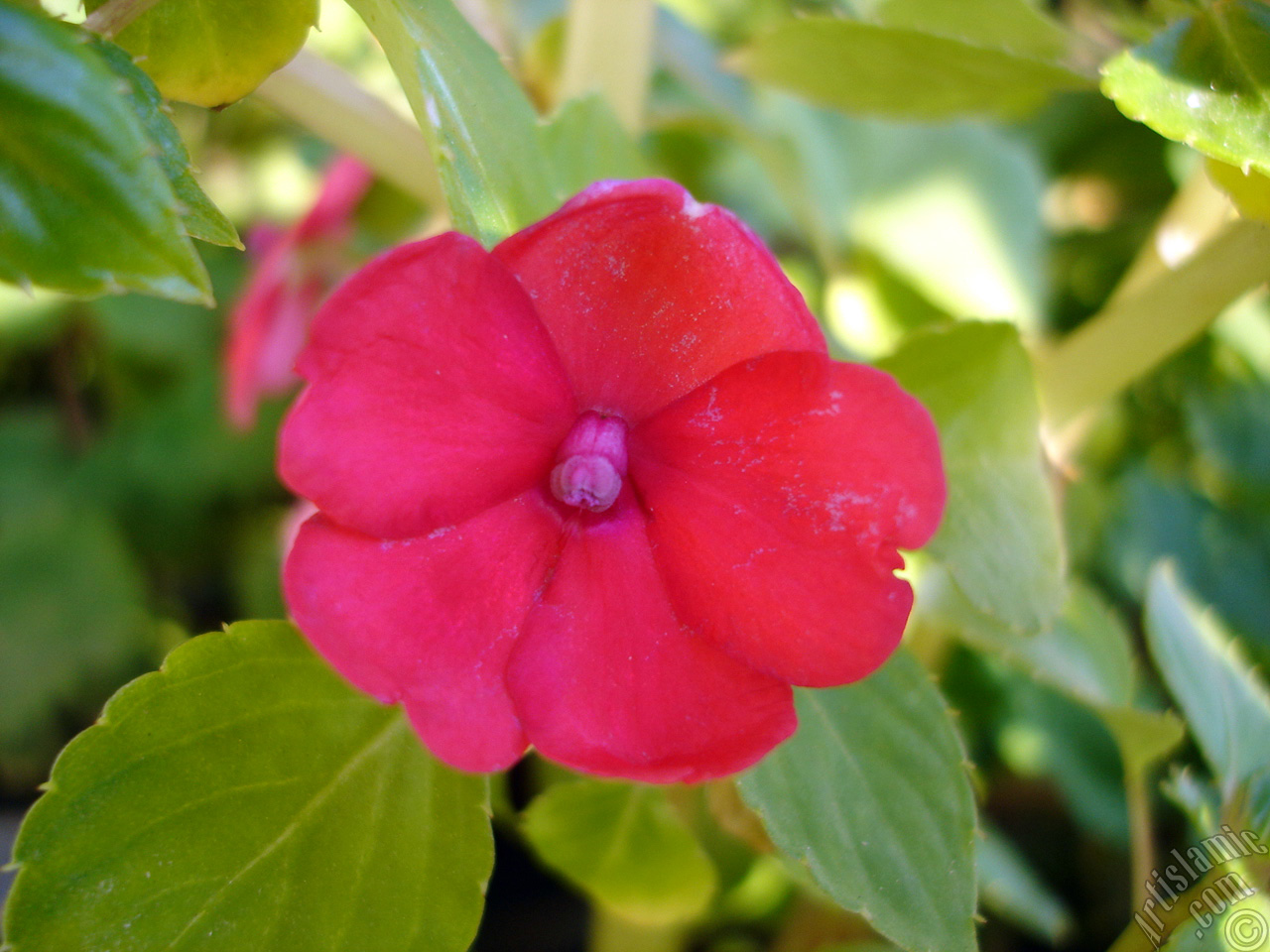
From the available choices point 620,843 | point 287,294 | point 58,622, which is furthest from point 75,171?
point 58,622

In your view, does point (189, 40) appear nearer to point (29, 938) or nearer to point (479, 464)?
point (479, 464)

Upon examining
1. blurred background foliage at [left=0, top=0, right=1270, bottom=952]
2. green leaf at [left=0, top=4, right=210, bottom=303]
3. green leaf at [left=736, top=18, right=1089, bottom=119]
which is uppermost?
green leaf at [left=736, top=18, right=1089, bottom=119]

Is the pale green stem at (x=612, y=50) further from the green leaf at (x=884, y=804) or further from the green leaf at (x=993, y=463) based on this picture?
the green leaf at (x=884, y=804)

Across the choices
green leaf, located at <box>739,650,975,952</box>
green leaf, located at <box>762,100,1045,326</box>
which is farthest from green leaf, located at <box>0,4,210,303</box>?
green leaf, located at <box>762,100,1045,326</box>

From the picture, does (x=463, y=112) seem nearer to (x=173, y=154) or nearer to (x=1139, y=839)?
(x=173, y=154)

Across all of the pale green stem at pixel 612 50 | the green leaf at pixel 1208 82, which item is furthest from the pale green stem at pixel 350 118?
the green leaf at pixel 1208 82

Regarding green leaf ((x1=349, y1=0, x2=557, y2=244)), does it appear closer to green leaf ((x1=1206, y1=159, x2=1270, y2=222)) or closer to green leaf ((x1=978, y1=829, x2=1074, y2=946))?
green leaf ((x1=1206, y1=159, x2=1270, y2=222))
